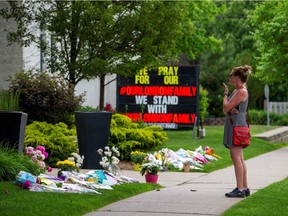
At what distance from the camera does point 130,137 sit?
67.5ft

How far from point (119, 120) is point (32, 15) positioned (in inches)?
178

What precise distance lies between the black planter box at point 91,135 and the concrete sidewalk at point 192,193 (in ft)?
2.66

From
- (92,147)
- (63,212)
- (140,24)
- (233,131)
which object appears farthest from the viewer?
(140,24)

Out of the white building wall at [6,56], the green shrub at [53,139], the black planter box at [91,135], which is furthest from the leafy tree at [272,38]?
the black planter box at [91,135]

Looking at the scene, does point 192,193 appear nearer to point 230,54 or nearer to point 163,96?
point 163,96

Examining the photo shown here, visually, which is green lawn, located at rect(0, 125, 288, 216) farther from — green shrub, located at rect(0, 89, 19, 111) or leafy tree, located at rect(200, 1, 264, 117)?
leafy tree, located at rect(200, 1, 264, 117)

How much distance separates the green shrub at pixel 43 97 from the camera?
2028 centimetres

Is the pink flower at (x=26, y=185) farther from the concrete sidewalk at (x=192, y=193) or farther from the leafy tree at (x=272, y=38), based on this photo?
the leafy tree at (x=272, y=38)

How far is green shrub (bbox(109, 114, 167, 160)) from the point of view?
66.0ft

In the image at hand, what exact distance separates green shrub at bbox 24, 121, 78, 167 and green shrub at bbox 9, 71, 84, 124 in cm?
73

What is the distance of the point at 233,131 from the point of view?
13.3m

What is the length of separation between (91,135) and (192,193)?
13.0 feet

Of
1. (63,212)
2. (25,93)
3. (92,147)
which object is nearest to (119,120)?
(25,93)

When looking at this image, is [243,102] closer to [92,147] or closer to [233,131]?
[233,131]
